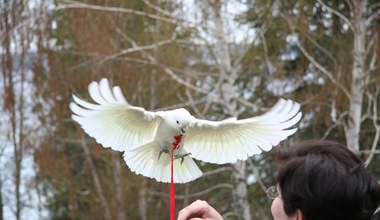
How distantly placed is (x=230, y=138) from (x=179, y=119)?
0.76 ft

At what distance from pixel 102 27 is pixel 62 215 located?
8.06 meters

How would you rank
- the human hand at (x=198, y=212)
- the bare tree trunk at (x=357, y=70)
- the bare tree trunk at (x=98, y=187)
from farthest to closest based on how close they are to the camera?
1. the bare tree trunk at (x=98, y=187)
2. the bare tree trunk at (x=357, y=70)
3. the human hand at (x=198, y=212)

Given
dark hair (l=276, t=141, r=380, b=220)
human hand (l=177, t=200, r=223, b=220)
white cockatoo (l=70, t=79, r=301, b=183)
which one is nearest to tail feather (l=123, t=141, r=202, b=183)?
white cockatoo (l=70, t=79, r=301, b=183)

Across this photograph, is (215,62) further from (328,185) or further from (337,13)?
(328,185)

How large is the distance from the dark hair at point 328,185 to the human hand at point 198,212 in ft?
0.69

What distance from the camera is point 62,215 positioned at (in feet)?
51.0

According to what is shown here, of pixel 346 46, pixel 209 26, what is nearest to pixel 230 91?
pixel 209 26

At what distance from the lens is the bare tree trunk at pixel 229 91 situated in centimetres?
765

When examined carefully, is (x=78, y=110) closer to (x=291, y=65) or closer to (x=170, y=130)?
(x=170, y=130)

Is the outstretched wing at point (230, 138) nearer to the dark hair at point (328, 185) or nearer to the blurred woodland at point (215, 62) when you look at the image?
the dark hair at point (328, 185)

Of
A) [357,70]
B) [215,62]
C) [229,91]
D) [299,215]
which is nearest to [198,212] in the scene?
[299,215]

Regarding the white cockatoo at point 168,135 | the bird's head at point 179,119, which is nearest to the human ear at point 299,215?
the white cockatoo at point 168,135

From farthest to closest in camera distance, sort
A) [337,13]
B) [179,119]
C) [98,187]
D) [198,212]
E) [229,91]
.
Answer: [98,187]
[229,91]
[337,13]
[179,119]
[198,212]

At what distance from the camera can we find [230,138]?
2.05m
